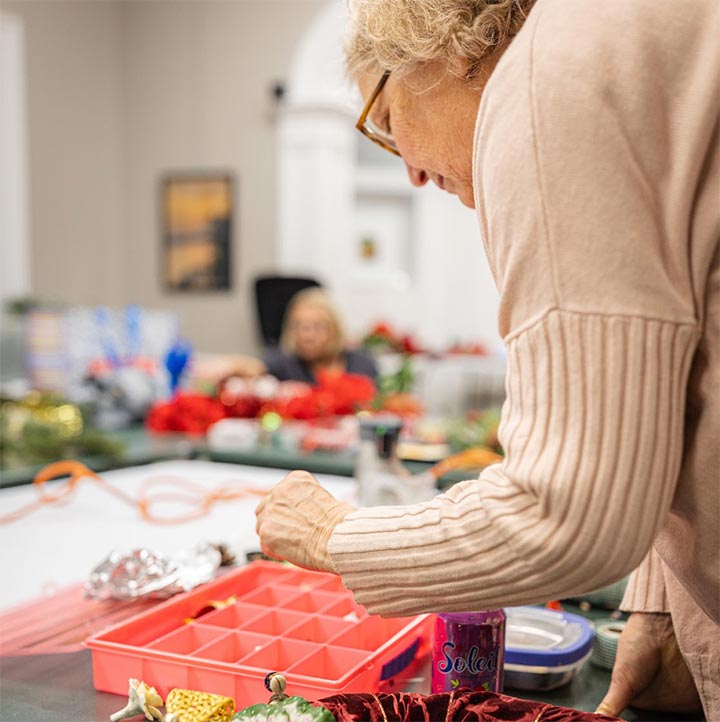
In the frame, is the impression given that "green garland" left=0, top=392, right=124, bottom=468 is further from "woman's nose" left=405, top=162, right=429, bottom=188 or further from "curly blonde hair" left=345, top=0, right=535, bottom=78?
"curly blonde hair" left=345, top=0, right=535, bottom=78

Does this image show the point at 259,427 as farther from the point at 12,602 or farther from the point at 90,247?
the point at 90,247

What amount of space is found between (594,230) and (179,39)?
726 centimetres

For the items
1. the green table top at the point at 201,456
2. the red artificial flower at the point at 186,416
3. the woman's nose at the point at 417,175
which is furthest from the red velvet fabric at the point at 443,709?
the red artificial flower at the point at 186,416

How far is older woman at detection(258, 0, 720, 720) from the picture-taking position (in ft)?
1.96

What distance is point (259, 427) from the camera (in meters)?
2.78

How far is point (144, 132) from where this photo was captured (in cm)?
751

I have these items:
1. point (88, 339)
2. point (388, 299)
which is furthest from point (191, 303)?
point (88, 339)

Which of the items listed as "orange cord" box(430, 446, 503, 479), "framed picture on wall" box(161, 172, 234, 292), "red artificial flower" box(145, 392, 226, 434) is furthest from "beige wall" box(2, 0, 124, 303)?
"orange cord" box(430, 446, 503, 479)

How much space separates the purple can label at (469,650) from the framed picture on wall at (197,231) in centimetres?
642

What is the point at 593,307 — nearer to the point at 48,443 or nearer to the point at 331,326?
the point at 48,443

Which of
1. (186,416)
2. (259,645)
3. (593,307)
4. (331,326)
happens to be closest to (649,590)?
(259,645)

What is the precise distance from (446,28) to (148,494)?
1.58 m

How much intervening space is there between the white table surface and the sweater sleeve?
892mm

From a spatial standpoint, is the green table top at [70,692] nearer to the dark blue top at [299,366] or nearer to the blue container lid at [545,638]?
the blue container lid at [545,638]
